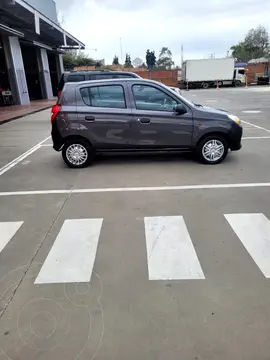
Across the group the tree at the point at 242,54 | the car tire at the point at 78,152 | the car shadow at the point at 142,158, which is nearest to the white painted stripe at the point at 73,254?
the car tire at the point at 78,152

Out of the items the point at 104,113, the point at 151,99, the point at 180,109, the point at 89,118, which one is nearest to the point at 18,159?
the point at 89,118

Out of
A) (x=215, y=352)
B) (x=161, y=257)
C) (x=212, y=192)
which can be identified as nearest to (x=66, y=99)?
(x=212, y=192)

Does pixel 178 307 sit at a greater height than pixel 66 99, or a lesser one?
lesser

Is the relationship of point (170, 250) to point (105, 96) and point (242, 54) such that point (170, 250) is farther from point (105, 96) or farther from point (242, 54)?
point (242, 54)

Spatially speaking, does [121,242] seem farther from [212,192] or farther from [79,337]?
[212,192]

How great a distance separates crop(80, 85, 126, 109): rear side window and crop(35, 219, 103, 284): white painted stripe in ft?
11.2

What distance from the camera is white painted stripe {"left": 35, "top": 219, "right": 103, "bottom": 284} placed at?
340 cm

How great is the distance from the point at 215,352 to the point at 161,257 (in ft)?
4.44

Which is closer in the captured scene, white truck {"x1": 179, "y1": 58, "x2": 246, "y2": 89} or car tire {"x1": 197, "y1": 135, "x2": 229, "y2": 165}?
car tire {"x1": 197, "y1": 135, "x2": 229, "y2": 165}

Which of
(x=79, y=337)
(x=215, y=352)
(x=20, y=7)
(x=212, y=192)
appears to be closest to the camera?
(x=215, y=352)

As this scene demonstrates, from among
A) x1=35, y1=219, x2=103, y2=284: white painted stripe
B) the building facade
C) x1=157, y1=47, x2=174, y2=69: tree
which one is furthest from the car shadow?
x1=157, y1=47, x2=174, y2=69: tree

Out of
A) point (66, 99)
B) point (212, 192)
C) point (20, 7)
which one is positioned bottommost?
point (212, 192)

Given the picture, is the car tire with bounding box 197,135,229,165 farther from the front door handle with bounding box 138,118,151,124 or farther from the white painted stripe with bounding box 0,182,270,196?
the white painted stripe with bounding box 0,182,270,196

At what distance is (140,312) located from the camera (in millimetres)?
2855
